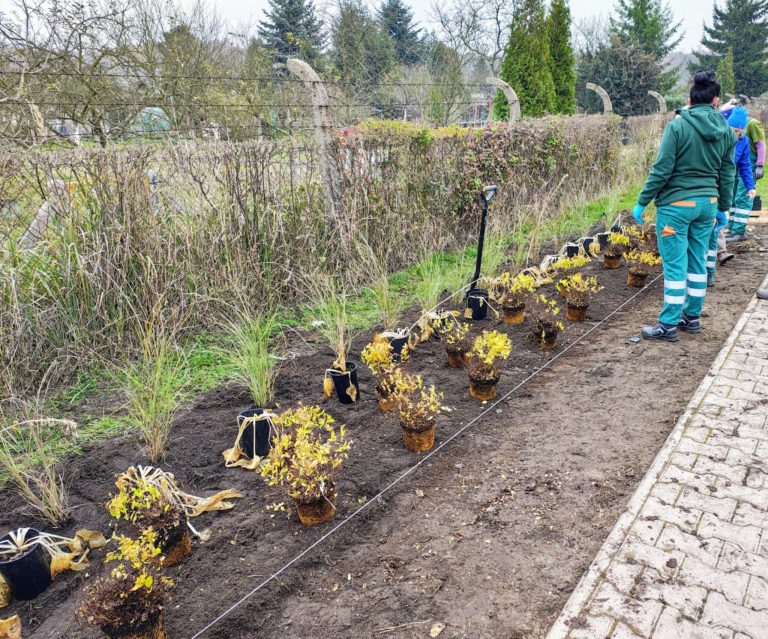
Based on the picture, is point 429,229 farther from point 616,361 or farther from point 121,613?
point 121,613

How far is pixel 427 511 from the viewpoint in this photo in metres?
2.69

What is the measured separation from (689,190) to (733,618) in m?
3.17

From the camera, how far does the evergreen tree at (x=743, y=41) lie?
1310 inches

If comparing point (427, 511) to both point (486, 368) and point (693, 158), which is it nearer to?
point (486, 368)

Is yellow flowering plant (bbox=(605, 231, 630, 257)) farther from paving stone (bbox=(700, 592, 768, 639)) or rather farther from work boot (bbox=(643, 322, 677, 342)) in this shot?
paving stone (bbox=(700, 592, 768, 639))

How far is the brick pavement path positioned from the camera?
6.64 ft

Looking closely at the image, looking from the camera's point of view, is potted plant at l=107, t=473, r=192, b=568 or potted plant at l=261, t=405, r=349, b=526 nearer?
potted plant at l=107, t=473, r=192, b=568

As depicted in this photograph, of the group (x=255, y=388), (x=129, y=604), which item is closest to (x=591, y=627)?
(x=129, y=604)

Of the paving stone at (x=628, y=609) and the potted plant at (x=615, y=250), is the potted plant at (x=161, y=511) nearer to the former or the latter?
the paving stone at (x=628, y=609)

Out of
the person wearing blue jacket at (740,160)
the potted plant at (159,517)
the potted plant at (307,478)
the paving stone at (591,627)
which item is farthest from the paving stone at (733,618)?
the person wearing blue jacket at (740,160)

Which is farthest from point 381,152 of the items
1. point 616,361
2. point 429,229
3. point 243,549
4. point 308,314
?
point 243,549

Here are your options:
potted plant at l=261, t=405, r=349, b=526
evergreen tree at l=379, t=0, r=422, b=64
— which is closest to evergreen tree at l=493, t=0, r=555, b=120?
potted plant at l=261, t=405, r=349, b=526

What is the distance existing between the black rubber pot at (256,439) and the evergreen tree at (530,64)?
12.0 meters

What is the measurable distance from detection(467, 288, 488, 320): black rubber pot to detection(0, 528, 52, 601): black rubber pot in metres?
3.62
